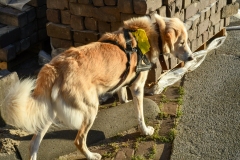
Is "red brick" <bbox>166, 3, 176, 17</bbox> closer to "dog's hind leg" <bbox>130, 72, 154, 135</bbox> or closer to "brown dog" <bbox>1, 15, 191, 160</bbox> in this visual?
"brown dog" <bbox>1, 15, 191, 160</bbox>

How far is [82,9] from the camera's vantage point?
18.8 feet

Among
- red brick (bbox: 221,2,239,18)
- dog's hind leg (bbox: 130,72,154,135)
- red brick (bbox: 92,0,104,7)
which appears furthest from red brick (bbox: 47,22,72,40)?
red brick (bbox: 221,2,239,18)

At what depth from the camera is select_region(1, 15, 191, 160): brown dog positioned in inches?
150

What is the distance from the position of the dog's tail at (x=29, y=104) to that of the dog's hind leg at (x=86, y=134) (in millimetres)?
401

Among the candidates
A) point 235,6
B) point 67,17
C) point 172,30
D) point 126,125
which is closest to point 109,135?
point 126,125

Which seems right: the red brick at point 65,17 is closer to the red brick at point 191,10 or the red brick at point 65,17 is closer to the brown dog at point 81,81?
the brown dog at point 81,81

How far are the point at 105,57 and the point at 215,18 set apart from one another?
3.20 metres

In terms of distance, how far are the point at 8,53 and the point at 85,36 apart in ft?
4.95

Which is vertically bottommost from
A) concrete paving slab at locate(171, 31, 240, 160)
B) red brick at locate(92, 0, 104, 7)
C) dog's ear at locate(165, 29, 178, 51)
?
concrete paving slab at locate(171, 31, 240, 160)

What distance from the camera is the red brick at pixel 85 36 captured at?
5.80m

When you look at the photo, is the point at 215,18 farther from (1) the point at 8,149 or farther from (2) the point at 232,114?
(1) the point at 8,149

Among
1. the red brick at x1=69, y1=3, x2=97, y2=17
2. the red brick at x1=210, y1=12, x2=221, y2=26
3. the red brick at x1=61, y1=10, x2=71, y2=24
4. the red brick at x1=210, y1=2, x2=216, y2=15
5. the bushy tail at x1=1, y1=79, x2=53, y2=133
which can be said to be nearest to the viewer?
the bushy tail at x1=1, y1=79, x2=53, y2=133

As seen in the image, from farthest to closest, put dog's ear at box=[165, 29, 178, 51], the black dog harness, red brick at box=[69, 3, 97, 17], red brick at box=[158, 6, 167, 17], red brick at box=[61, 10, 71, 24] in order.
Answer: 1. red brick at box=[61, 10, 71, 24]
2. red brick at box=[69, 3, 97, 17]
3. red brick at box=[158, 6, 167, 17]
4. dog's ear at box=[165, 29, 178, 51]
5. the black dog harness

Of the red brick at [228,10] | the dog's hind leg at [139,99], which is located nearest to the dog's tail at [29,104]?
the dog's hind leg at [139,99]
